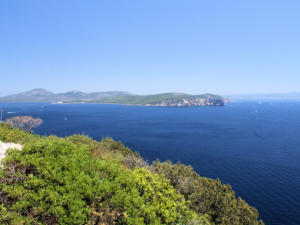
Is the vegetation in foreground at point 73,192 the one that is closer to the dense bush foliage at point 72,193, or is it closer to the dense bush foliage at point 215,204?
the dense bush foliage at point 72,193

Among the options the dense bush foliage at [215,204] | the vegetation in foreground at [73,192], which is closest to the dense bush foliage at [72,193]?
the vegetation in foreground at [73,192]

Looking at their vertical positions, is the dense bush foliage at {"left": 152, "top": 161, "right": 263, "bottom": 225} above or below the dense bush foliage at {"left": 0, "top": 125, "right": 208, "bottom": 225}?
below

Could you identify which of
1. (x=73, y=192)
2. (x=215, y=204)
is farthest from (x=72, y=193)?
(x=215, y=204)

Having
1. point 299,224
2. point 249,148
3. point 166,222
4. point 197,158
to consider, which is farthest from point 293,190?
point 166,222

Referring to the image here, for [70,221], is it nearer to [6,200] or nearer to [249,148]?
[6,200]

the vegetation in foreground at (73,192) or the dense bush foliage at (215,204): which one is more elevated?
the vegetation in foreground at (73,192)

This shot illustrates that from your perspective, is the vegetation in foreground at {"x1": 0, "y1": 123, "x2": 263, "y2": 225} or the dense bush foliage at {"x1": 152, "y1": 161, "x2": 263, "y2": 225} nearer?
the vegetation in foreground at {"x1": 0, "y1": 123, "x2": 263, "y2": 225}

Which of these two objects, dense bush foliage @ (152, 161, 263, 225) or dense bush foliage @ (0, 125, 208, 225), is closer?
dense bush foliage @ (0, 125, 208, 225)

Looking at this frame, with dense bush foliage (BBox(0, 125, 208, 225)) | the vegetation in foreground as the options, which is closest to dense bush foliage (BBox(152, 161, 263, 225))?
the vegetation in foreground

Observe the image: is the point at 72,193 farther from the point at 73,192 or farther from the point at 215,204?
the point at 215,204

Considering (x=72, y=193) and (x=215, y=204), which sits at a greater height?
(x=72, y=193)

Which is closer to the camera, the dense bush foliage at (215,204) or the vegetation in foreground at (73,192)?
the vegetation in foreground at (73,192)

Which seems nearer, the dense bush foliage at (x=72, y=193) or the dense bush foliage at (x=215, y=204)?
the dense bush foliage at (x=72, y=193)

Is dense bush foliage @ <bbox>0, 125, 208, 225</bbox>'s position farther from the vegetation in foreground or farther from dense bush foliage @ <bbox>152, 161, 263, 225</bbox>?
dense bush foliage @ <bbox>152, 161, 263, 225</bbox>
